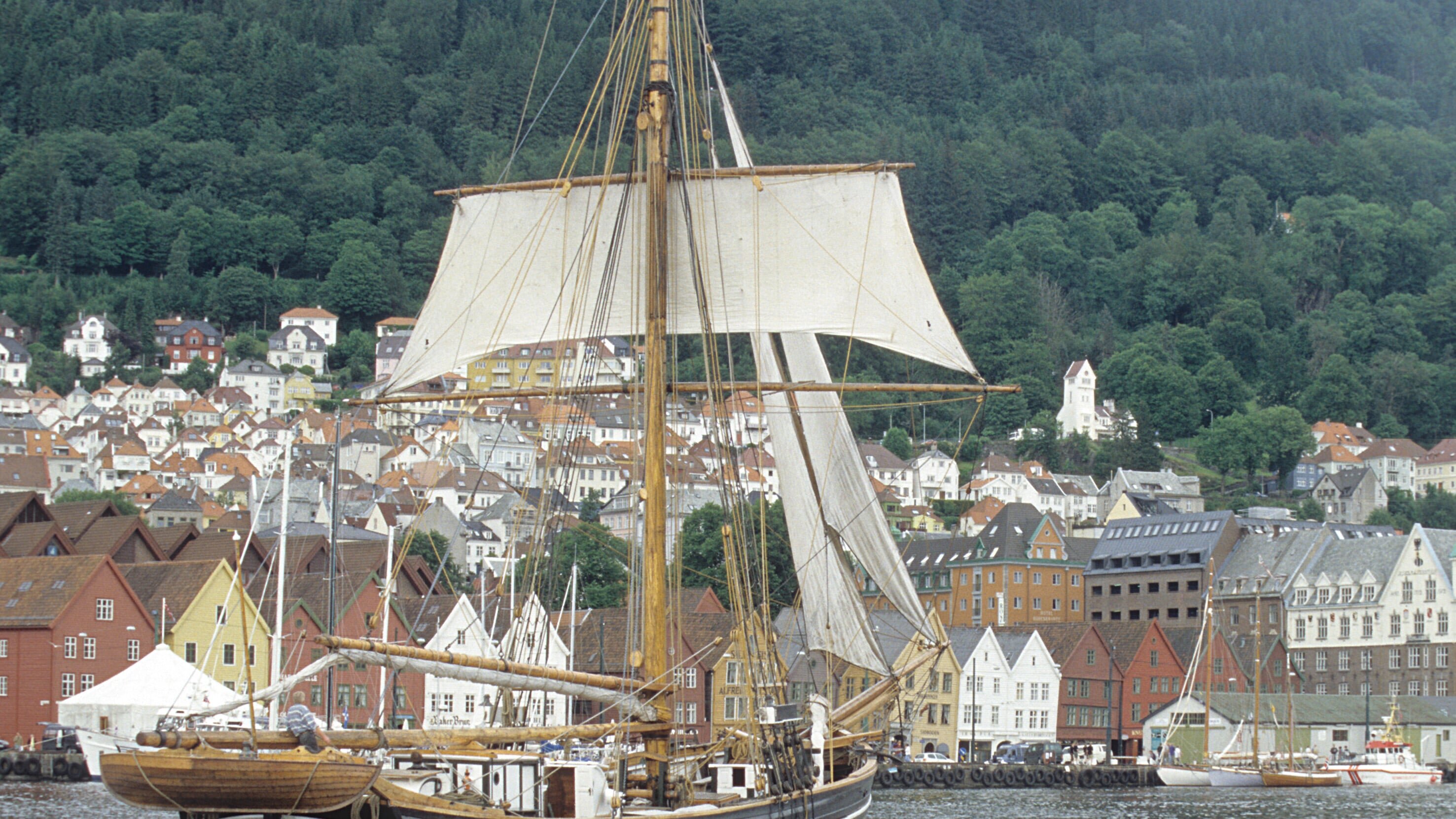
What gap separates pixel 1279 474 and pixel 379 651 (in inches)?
6879

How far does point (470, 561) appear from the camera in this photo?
152000mm

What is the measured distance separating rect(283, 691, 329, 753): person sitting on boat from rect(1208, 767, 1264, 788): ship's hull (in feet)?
195

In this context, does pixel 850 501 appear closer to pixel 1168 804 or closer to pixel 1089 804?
Result: pixel 1089 804

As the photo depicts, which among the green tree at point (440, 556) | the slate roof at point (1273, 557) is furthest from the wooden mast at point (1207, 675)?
the green tree at point (440, 556)

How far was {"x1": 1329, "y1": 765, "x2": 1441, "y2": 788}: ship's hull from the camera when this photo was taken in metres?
87.9

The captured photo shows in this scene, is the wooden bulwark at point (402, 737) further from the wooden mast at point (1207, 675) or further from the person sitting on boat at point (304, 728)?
the wooden mast at point (1207, 675)

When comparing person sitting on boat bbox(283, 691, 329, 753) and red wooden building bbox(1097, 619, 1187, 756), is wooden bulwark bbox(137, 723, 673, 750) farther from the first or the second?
red wooden building bbox(1097, 619, 1187, 756)

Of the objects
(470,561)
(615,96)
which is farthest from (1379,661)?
(615,96)

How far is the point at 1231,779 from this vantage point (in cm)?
8262

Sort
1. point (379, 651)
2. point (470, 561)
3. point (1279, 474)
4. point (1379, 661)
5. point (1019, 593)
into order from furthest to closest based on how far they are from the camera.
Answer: point (1279, 474), point (470, 561), point (1019, 593), point (1379, 661), point (379, 651)

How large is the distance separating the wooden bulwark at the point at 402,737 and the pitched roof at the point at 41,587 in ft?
140

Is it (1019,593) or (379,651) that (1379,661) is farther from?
(379,651)

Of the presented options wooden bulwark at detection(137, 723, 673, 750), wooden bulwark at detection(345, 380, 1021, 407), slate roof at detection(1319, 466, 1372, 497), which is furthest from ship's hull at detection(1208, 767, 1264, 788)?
slate roof at detection(1319, 466, 1372, 497)

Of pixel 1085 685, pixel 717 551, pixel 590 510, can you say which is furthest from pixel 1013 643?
pixel 590 510
